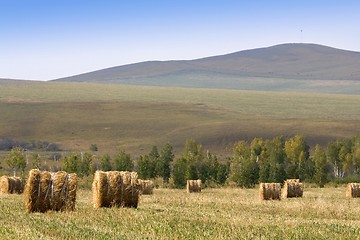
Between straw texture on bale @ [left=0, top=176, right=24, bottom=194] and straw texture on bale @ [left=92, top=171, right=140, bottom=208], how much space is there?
1435cm

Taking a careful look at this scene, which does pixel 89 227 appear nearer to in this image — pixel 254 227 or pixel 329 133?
pixel 254 227

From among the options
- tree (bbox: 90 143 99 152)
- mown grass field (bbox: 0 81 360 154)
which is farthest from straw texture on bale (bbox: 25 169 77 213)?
tree (bbox: 90 143 99 152)

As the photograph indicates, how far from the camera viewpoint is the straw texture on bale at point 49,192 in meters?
20.5

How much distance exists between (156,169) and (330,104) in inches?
5371

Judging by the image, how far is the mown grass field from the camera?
13475 cm

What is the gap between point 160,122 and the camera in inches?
6260

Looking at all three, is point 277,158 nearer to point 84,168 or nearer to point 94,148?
point 84,168

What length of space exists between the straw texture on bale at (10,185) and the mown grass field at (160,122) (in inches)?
3508

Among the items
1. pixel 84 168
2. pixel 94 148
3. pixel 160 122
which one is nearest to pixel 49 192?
pixel 84 168

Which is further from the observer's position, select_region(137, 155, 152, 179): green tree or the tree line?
select_region(137, 155, 152, 179): green tree

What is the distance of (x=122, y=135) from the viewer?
146500mm

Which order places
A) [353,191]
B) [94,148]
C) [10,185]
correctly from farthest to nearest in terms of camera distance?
[94,148] → [353,191] → [10,185]

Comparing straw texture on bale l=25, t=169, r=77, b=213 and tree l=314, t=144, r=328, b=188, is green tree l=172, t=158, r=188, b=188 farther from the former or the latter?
straw texture on bale l=25, t=169, r=77, b=213

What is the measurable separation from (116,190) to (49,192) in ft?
6.89
